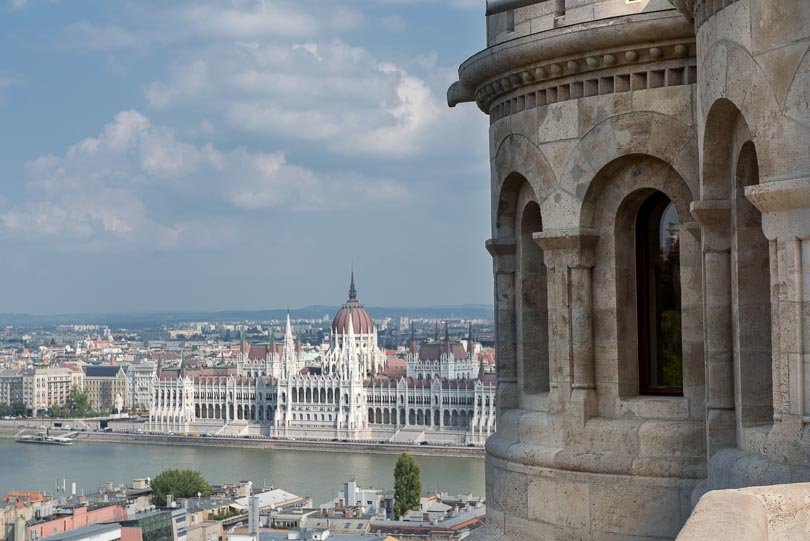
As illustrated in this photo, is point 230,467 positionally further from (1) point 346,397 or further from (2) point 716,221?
(2) point 716,221

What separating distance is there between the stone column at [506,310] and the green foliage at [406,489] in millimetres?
46235

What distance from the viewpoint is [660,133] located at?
6.07 meters

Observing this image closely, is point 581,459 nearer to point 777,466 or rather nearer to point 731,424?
point 731,424

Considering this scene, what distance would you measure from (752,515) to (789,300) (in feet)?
4.78

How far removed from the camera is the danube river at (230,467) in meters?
68.0

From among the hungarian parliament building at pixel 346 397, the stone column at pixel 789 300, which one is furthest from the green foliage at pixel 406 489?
the stone column at pixel 789 300

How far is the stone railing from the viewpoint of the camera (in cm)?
282

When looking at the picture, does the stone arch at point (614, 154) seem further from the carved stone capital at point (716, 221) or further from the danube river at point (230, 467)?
the danube river at point (230, 467)

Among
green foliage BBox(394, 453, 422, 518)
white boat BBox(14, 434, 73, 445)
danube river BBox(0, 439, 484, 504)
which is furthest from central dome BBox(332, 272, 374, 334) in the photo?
green foliage BBox(394, 453, 422, 518)

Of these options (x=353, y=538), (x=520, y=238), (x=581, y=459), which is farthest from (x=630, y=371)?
(x=353, y=538)

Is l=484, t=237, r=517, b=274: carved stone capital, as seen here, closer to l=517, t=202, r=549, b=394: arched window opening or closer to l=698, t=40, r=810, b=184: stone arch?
l=517, t=202, r=549, b=394: arched window opening

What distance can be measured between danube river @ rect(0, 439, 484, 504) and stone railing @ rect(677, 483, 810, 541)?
5780 centimetres

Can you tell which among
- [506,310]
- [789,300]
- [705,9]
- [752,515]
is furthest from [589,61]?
[752,515]

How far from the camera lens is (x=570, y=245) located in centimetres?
644
